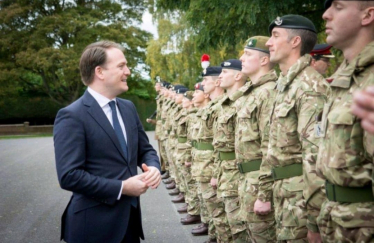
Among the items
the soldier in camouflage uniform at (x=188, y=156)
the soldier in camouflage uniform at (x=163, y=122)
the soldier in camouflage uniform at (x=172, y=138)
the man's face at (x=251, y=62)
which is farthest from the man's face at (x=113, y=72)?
the soldier in camouflage uniform at (x=163, y=122)

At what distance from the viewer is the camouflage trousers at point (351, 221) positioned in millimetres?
2648

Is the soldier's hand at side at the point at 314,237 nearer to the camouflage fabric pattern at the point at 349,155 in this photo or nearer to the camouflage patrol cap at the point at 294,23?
the camouflage fabric pattern at the point at 349,155

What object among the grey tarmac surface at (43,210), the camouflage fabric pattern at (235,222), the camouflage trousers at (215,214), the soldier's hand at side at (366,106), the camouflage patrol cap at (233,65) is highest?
the soldier's hand at side at (366,106)

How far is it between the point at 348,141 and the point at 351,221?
427 millimetres

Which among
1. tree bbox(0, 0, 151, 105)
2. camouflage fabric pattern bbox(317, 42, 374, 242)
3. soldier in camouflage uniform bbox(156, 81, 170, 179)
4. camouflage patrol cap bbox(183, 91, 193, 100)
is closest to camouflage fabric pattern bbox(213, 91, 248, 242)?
camouflage fabric pattern bbox(317, 42, 374, 242)

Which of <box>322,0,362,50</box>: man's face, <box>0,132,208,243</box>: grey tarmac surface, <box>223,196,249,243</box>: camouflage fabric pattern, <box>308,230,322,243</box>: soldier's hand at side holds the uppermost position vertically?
<box>322,0,362,50</box>: man's face

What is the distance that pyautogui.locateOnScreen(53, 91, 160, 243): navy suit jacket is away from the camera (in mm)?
3232

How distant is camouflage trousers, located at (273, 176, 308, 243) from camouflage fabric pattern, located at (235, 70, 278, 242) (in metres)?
0.71

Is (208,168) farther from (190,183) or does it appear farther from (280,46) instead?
(280,46)

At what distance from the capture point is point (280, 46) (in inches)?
157

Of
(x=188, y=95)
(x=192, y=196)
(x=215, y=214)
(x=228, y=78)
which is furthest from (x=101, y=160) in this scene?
(x=188, y=95)

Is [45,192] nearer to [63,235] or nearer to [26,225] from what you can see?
[26,225]

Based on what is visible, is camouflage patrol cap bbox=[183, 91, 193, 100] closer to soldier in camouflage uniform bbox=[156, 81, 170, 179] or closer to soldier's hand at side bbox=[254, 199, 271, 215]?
soldier in camouflage uniform bbox=[156, 81, 170, 179]

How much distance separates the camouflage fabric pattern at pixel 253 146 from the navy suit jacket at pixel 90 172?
55.8 inches
